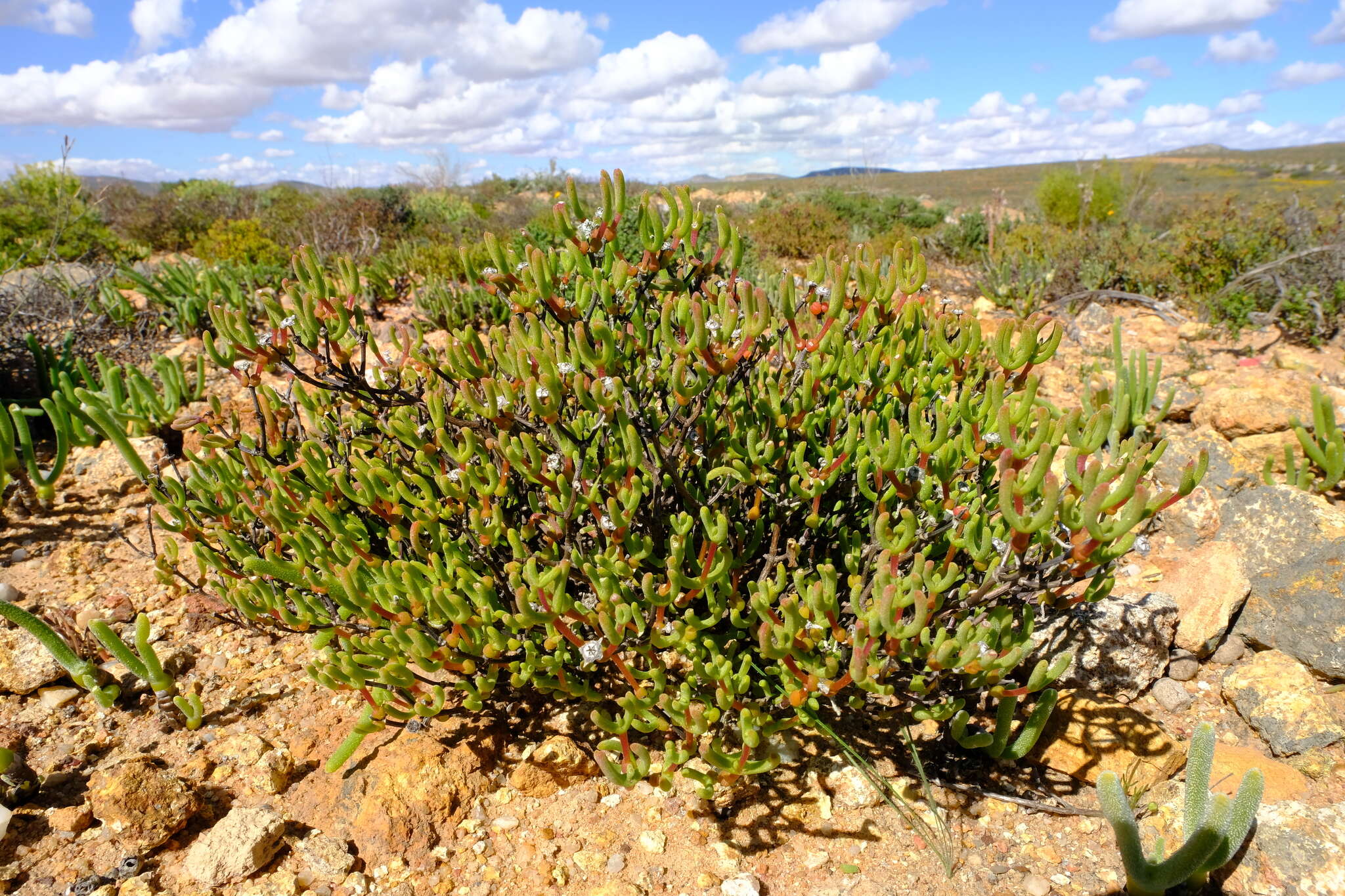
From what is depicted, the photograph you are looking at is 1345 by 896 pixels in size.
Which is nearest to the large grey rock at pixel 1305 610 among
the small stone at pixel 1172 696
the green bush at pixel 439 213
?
the small stone at pixel 1172 696

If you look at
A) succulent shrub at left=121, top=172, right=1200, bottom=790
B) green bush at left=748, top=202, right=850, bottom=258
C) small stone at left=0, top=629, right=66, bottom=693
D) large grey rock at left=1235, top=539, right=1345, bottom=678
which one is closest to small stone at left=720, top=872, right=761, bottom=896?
succulent shrub at left=121, top=172, right=1200, bottom=790

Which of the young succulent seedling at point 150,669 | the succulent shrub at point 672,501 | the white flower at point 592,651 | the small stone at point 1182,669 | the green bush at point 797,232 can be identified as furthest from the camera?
the green bush at point 797,232

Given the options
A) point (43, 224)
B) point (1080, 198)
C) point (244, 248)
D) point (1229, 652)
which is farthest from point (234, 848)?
point (1080, 198)

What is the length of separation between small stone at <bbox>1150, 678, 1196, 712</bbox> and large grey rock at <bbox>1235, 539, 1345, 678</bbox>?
15.3 inches

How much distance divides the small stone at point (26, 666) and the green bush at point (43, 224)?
22.9ft

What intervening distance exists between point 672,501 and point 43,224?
10138mm

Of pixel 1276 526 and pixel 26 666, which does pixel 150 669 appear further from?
pixel 1276 526

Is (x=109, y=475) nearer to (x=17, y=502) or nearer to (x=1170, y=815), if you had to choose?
(x=17, y=502)

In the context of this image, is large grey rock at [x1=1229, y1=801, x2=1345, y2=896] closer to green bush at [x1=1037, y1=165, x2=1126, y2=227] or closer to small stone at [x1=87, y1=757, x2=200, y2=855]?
small stone at [x1=87, y1=757, x2=200, y2=855]

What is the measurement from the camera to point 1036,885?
6.24 ft

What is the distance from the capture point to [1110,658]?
2.54 m

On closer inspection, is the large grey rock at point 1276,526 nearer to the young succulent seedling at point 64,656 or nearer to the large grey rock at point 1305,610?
the large grey rock at point 1305,610

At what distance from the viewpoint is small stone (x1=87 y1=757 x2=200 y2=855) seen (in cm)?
190

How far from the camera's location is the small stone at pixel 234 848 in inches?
72.2
